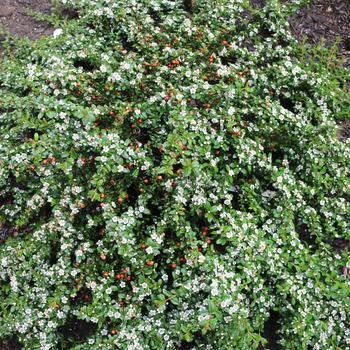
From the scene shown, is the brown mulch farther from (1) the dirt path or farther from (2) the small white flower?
(1) the dirt path

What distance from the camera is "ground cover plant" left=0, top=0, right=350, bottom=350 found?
2.90 meters

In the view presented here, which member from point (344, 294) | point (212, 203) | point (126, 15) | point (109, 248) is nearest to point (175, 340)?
point (109, 248)

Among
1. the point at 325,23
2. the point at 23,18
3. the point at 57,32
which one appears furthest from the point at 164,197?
the point at 325,23

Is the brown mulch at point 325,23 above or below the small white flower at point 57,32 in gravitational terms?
above

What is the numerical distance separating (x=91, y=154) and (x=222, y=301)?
4.11 feet

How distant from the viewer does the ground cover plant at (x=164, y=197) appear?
9.52 ft

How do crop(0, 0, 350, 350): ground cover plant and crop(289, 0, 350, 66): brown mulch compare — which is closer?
crop(0, 0, 350, 350): ground cover plant

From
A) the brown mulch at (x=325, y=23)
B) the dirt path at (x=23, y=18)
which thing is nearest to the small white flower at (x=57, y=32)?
the dirt path at (x=23, y=18)

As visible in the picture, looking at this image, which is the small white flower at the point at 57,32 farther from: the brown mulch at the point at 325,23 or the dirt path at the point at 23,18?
the brown mulch at the point at 325,23

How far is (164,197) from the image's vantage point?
3.11 m

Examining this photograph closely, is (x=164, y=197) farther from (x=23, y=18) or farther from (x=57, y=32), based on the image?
(x=23, y=18)

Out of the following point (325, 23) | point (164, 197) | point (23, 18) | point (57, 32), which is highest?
point (325, 23)

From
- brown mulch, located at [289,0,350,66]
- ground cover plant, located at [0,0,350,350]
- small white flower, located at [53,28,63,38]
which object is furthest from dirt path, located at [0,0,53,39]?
brown mulch, located at [289,0,350,66]

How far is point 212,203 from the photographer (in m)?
3.17
